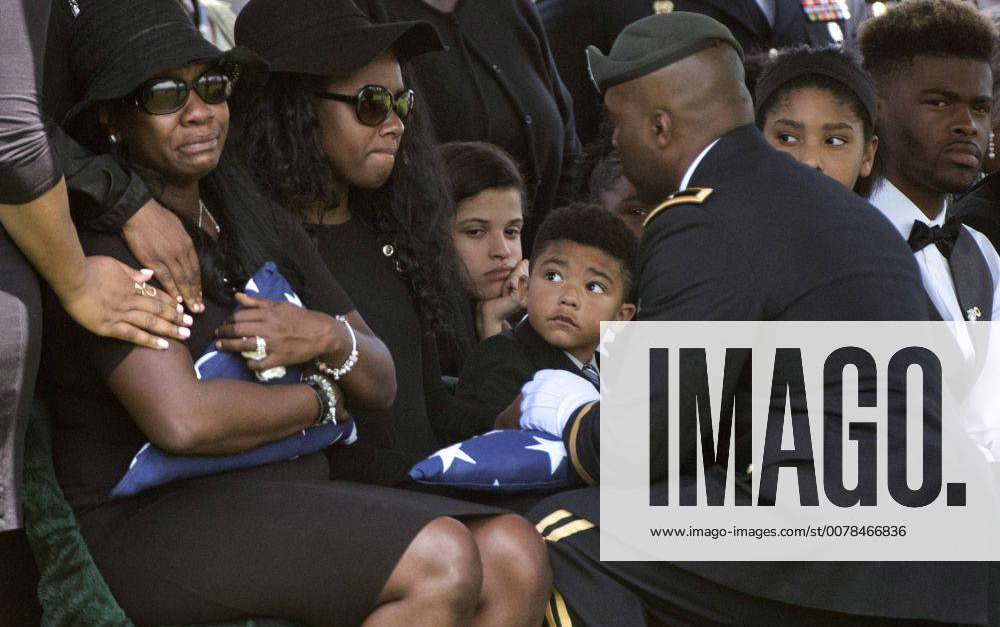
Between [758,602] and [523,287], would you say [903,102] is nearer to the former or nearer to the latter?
[523,287]

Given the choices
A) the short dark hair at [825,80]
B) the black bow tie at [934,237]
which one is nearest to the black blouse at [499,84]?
the short dark hair at [825,80]

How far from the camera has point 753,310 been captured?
3098mm

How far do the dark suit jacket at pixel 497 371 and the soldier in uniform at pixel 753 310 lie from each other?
71 cm

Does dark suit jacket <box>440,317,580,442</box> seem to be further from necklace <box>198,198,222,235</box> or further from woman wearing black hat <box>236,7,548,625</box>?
necklace <box>198,198,222,235</box>

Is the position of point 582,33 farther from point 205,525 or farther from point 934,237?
point 205,525

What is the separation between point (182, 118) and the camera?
308cm

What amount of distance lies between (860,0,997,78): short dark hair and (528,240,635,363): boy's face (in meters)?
1.39

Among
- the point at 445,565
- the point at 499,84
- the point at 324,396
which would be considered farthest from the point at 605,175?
the point at 445,565

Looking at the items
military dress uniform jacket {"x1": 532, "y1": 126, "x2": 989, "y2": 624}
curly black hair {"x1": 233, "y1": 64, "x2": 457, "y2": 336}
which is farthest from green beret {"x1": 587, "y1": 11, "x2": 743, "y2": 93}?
curly black hair {"x1": 233, "y1": 64, "x2": 457, "y2": 336}

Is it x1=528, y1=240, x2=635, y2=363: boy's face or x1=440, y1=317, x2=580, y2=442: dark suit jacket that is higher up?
x1=528, y1=240, x2=635, y2=363: boy's face

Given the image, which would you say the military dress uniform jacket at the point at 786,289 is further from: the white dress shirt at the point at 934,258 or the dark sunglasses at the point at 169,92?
the white dress shirt at the point at 934,258

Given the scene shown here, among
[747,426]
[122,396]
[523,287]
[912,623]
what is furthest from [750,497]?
[523,287]

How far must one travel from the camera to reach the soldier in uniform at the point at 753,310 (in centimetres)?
309

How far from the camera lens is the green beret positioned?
11.3 feet
